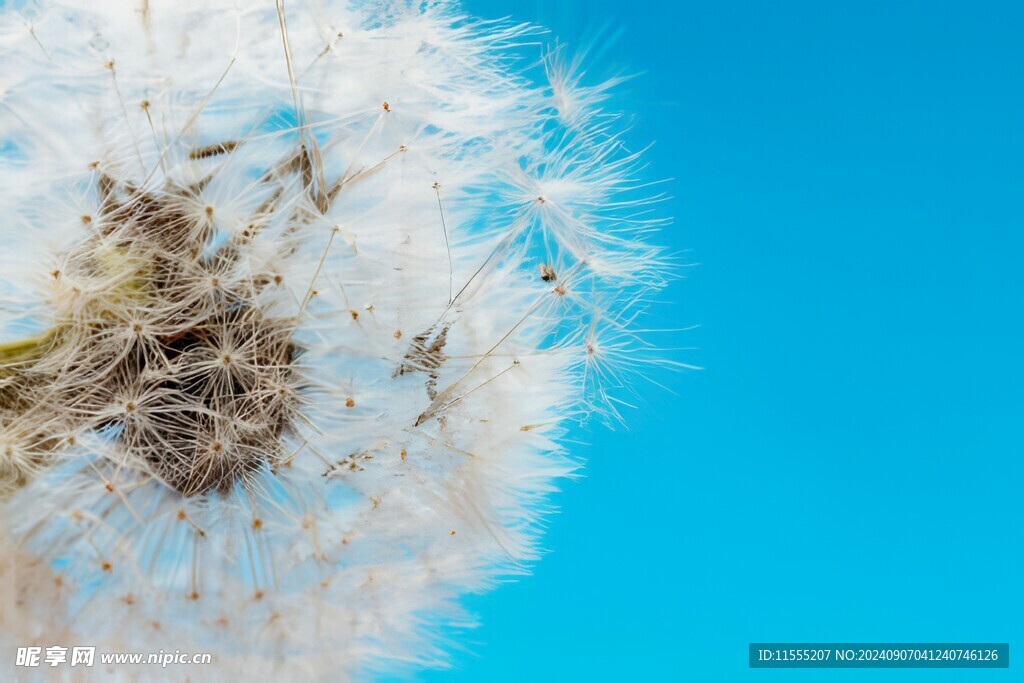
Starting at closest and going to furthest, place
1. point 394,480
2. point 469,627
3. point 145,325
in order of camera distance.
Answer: point 145,325 < point 394,480 < point 469,627

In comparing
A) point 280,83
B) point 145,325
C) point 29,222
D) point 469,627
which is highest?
point 280,83

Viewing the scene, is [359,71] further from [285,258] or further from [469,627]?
[469,627]

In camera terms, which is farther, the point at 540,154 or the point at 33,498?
the point at 540,154

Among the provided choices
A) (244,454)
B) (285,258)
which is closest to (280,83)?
(285,258)

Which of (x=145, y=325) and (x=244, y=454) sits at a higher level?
(x=145, y=325)

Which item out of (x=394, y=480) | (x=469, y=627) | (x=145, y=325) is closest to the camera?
(x=145, y=325)

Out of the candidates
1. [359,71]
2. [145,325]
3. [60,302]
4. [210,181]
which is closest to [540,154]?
[359,71]

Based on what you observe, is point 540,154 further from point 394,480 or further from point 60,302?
point 60,302
